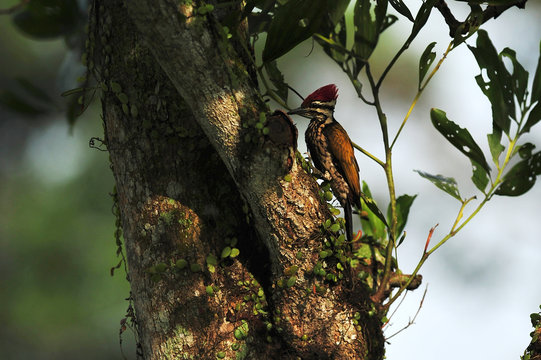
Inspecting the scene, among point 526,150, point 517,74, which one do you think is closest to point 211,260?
point 526,150

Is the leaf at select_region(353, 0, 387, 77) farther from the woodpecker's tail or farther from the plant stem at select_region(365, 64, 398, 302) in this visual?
the woodpecker's tail

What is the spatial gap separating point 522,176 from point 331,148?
2.97 ft

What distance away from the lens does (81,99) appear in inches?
91.4

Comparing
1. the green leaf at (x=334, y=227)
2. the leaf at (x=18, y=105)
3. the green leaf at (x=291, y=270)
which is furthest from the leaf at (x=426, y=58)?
the leaf at (x=18, y=105)

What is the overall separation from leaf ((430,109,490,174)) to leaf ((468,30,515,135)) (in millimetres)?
149

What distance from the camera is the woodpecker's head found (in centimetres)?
285

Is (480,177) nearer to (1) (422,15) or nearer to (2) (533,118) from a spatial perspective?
(2) (533,118)

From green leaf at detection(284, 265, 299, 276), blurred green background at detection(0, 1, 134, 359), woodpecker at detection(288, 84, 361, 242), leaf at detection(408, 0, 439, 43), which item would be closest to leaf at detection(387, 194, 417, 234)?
woodpecker at detection(288, 84, 361, 242)

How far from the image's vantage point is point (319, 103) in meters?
2.88

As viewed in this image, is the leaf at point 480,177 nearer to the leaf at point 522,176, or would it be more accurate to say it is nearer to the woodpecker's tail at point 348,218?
the leaf at point 522,176

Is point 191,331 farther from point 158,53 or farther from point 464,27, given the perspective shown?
point 464,27

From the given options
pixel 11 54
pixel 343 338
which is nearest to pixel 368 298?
pixel 343 338

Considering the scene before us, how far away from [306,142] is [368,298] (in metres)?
1.07

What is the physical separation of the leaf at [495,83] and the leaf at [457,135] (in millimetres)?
149
